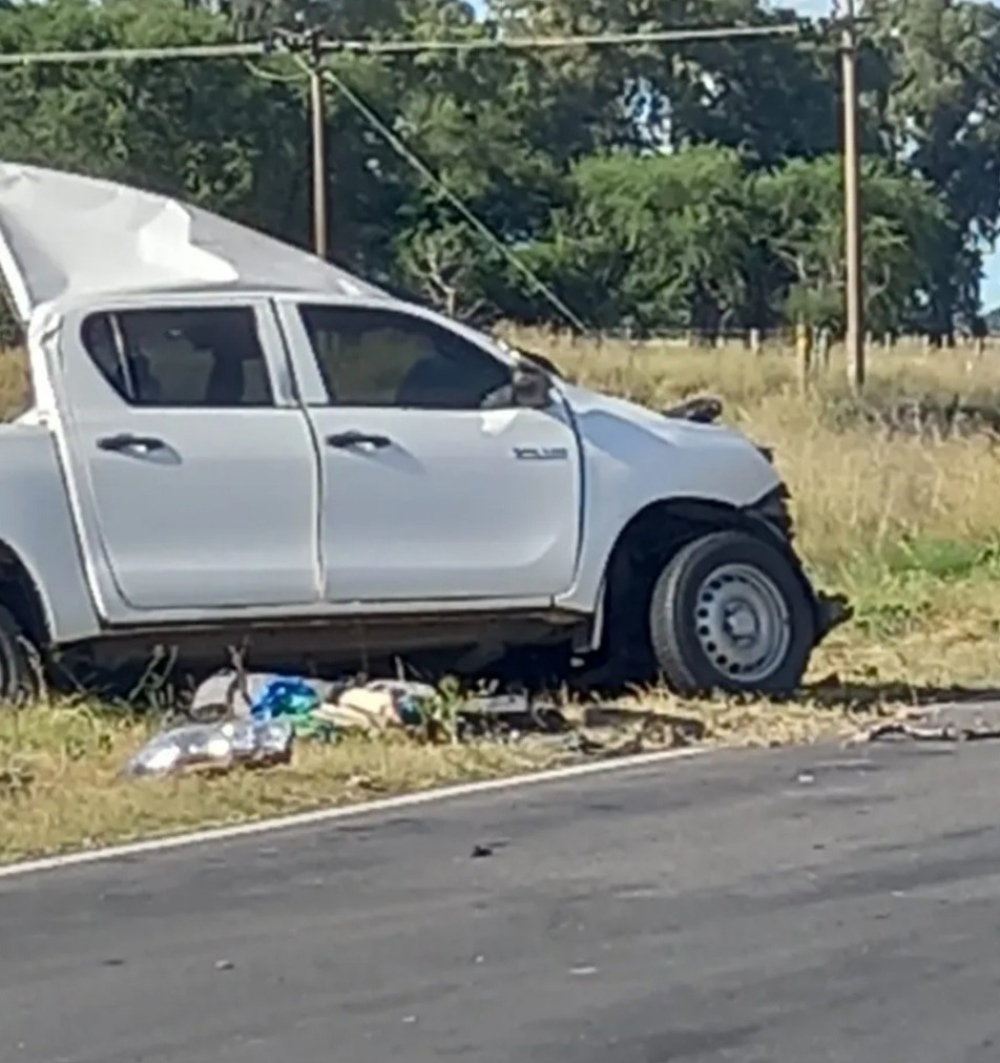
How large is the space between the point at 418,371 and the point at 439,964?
4.93m

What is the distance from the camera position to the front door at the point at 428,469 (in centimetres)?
1183

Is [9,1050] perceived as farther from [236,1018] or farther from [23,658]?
[23,658]

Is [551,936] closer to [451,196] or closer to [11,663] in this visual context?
[11,663]

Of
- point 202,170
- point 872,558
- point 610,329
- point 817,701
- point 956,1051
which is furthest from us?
point 610,329

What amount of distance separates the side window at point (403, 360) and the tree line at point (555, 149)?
32778mm

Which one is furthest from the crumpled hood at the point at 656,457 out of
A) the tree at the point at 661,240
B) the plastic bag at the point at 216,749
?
the tree at the point at 661,240

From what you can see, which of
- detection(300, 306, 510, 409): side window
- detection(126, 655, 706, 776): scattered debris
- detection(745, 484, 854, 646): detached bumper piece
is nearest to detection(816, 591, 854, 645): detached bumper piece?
detection(745, 484, 854, 646): detached bumper piece

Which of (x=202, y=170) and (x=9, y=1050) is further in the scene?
(x=202, y=170)

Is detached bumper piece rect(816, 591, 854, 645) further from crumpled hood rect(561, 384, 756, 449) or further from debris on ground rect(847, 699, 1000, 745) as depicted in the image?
crumpled hood rect(561, 384, 756, 449)

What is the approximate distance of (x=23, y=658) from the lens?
38.0 feet

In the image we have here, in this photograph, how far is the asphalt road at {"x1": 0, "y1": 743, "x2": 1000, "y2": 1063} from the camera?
6836mm

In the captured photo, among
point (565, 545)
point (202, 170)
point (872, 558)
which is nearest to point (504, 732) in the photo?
point (565, 545)

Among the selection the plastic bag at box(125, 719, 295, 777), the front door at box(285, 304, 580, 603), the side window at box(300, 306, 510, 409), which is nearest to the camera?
the plastic bag at box(125, 719, 295, 777)

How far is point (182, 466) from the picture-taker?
11.6 meters
